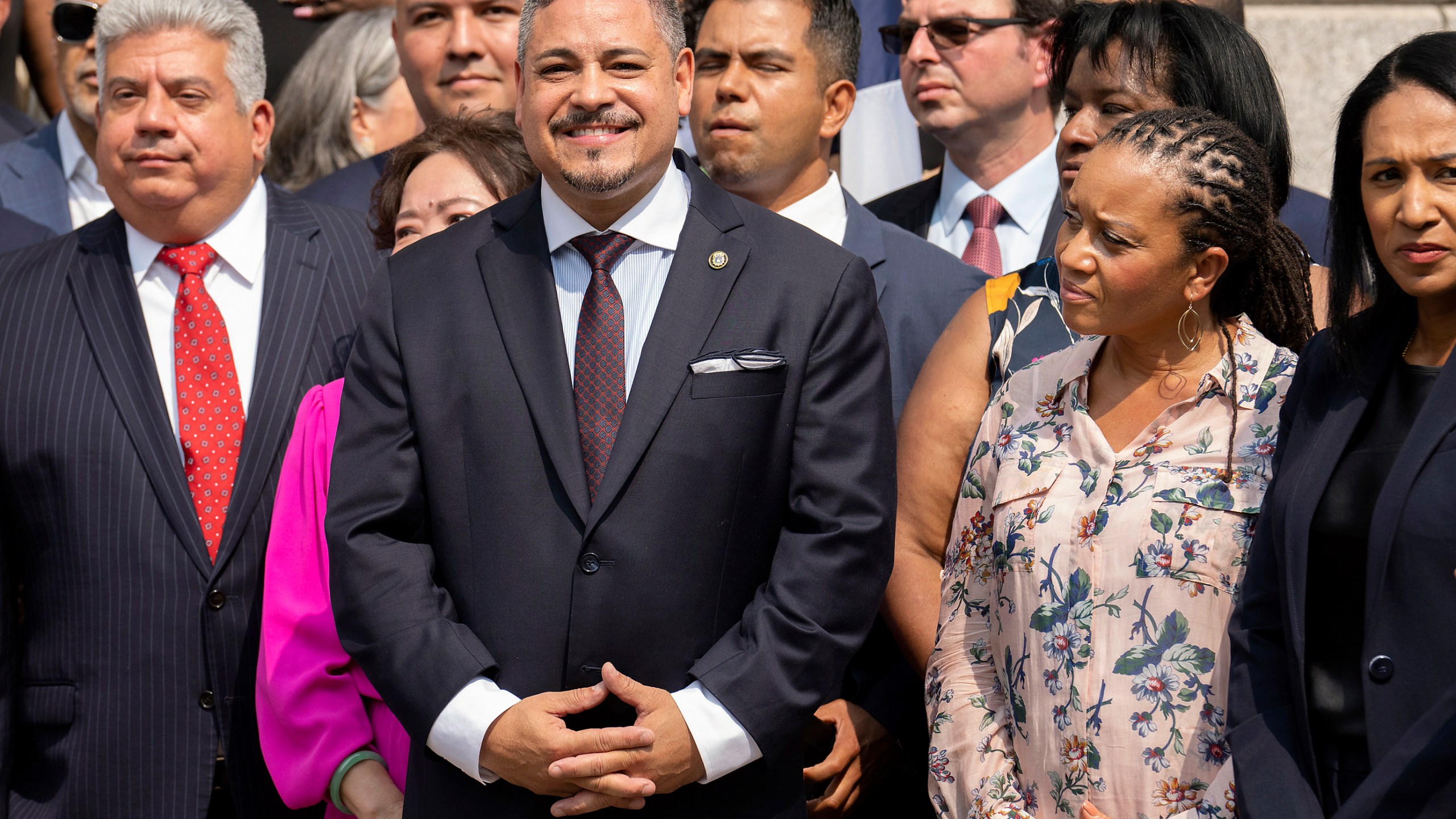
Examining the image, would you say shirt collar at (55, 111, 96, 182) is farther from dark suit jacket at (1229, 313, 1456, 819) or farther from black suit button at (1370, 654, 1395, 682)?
black suit button at (1370, 654, 1395, 682)

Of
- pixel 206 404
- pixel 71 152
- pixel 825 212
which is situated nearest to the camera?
pixel 206 404

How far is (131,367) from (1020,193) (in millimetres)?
2476

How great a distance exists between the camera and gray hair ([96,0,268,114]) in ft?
11.3

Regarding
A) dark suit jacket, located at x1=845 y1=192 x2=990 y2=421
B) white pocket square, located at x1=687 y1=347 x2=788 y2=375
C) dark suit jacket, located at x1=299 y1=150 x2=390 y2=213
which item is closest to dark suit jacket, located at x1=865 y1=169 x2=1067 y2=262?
dark suit jacket, located at x1=845 y1=192 x2=990 y2=421

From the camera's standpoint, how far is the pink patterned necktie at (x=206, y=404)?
3221 mm

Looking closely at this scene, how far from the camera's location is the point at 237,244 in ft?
11.4

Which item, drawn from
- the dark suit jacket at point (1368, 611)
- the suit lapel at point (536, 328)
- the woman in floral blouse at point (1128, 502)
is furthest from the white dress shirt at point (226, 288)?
the dark suit jacket at point (1368, 611)

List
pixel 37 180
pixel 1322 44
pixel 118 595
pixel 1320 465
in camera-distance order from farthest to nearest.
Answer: pixel 1322 44 → pixel 37 180 → pixel 118 595 → pixel 1320 465

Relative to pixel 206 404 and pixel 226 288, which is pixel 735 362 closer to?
pixel 206 404

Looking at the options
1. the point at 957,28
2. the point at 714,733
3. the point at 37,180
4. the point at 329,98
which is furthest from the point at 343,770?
the point at 329,98

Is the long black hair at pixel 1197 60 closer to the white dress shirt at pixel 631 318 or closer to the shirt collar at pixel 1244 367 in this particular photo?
the shirt collar at pixel 1244 367

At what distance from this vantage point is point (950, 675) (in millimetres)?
2703

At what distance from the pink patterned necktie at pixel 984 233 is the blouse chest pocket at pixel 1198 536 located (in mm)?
1820

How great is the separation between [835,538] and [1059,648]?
0.42 meters
